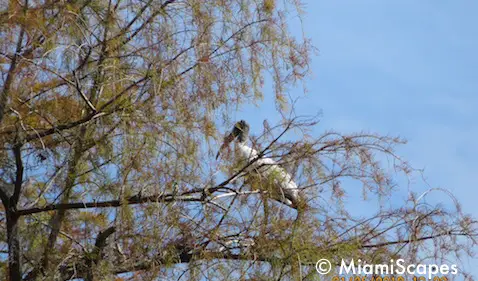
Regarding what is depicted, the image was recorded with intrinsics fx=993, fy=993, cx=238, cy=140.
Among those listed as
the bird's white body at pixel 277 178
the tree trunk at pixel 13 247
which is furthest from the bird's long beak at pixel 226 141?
the tree trunk at pixel 13 247

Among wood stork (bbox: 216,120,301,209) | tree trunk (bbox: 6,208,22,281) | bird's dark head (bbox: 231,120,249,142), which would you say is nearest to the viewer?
wood stork (bbox: 216,120,301,209)

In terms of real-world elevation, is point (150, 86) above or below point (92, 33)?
below

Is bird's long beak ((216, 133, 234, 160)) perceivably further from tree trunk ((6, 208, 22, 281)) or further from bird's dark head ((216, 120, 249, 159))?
tree trunk ((6, 208, 22, 281))

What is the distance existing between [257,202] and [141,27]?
993 mm


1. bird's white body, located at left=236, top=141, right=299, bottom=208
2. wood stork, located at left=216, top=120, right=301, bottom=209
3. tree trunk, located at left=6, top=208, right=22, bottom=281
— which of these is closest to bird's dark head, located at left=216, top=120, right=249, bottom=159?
wood stork, located at left=216, top=120, right=301, bottom=209

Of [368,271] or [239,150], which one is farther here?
[239,150]

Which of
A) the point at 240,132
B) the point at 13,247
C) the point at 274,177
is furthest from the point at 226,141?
the point at 13,247

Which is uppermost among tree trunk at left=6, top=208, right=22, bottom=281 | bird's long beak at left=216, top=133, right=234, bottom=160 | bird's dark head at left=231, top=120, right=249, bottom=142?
bird's dark head at left=231, top=120, right=249, bottom=142

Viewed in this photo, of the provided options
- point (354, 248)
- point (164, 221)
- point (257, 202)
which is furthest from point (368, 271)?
point (164, 221)

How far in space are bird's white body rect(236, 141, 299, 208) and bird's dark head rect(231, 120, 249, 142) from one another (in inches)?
6.0

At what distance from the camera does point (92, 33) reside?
14.5 ft

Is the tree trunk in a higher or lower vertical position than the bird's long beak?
lower

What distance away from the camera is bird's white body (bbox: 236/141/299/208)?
13.5 ft

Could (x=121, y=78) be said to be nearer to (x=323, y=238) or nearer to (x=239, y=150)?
(x=239, y=150)
